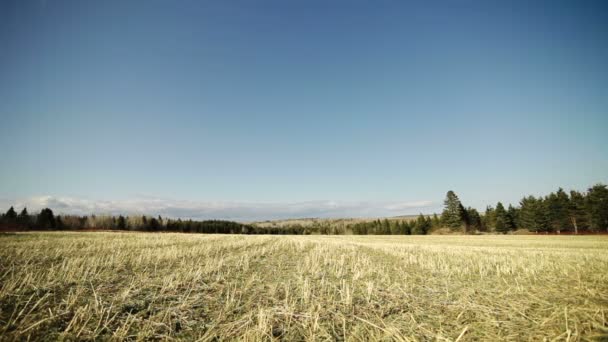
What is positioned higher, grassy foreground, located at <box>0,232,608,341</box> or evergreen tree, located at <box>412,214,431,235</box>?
grassy foreground, located at <box>0,232,608,341</box>

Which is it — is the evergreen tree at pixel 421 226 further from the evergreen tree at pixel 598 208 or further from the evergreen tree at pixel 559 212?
the evergreen tree at pixel 598 208

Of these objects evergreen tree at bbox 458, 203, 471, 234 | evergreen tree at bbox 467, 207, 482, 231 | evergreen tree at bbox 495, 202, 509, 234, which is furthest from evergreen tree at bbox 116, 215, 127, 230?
evergreen tree at bbox 495, 202, 509, 234

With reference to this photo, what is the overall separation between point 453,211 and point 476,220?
47.1 feet

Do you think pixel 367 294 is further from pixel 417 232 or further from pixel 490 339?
pixel 417 232

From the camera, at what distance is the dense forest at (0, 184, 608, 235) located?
70.9m

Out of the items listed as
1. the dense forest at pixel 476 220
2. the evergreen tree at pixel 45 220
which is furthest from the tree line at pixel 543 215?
the evergreen tree at pixel 45 220

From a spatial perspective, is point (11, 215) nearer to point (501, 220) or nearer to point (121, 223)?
point (121, 223)

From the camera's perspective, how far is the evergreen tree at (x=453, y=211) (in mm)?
84062

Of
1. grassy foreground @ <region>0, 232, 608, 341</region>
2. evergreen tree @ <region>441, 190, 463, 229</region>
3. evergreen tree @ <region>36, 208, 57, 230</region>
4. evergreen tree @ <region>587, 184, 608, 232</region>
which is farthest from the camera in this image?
evergreen tree @ <region>36, 208, 57, 230</region>

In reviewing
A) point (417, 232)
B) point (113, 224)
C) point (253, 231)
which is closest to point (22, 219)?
point (113, 224)

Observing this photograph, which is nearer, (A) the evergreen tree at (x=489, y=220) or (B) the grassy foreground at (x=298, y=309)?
(B) the grassy foreground at (x=298, y=309)

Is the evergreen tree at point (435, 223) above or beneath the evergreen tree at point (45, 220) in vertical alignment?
beneath

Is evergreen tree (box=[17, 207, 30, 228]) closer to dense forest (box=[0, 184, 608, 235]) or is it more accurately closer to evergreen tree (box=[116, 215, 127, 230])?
dense forest (box=[0, 184, 608, 235])

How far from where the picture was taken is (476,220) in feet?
302
